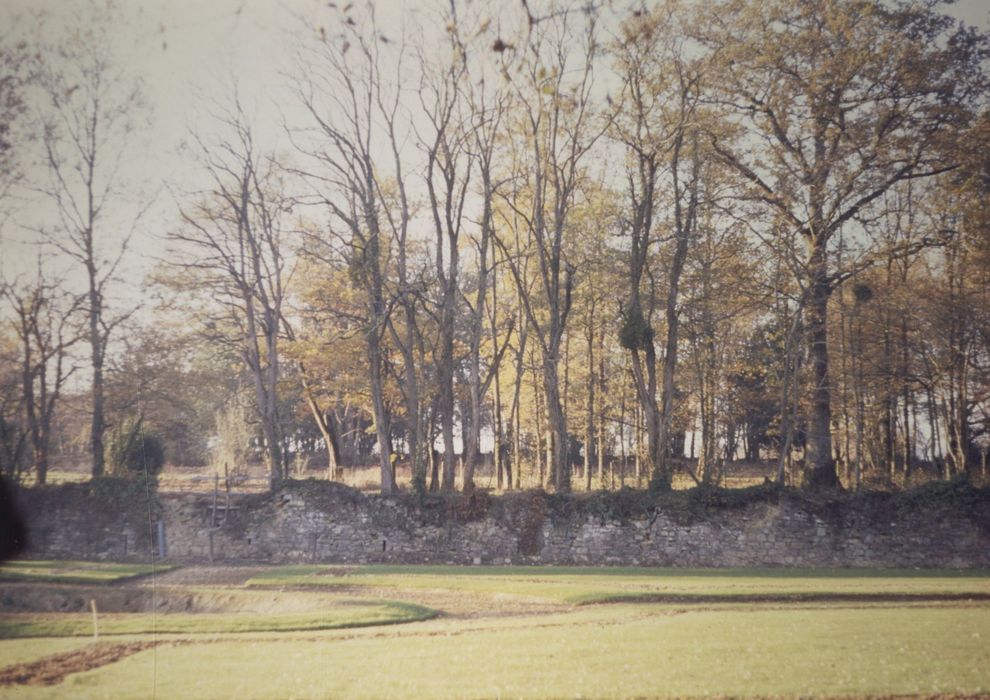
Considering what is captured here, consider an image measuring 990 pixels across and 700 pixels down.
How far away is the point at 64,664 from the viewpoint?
1068 cm

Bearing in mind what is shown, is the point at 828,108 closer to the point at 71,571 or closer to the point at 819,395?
the point at 819,395

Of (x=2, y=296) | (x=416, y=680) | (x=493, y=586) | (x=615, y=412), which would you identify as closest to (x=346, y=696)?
(x=416, y=680)

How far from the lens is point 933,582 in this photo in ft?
57.4

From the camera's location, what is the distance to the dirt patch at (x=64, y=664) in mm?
10055

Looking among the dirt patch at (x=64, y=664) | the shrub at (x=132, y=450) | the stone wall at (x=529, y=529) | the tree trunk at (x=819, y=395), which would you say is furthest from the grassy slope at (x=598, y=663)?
the shrub at (x=132, y=450)

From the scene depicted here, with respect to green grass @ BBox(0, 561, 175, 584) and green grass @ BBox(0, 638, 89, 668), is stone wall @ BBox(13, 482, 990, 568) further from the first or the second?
green grass @ BBox(0, 638, 89, 668)

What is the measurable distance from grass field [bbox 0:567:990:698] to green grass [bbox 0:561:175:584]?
12.9 ft

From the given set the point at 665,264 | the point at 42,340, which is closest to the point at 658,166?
the point at 665,264

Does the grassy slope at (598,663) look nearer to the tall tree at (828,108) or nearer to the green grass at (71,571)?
the green grass at (71,571)

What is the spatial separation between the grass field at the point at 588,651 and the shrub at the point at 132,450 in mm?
11812

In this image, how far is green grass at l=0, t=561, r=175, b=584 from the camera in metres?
19.2

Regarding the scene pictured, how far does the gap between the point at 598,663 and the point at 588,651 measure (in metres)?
0.73

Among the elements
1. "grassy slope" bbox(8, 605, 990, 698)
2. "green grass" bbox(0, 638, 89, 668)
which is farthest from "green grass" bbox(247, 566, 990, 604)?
"green grass" bbox(0, 638, 89, 668)

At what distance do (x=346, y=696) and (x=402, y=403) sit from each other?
25.5 metres
